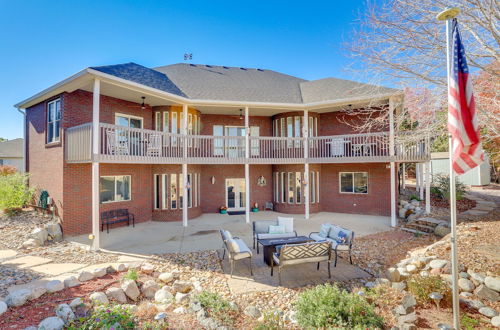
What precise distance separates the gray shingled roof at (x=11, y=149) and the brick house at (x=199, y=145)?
22964 millimetres

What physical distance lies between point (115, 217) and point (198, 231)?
416 cm

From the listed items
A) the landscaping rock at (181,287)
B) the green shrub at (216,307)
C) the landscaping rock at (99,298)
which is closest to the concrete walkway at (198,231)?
the landscaping rock at (181,287)

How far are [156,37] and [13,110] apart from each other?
8488mm

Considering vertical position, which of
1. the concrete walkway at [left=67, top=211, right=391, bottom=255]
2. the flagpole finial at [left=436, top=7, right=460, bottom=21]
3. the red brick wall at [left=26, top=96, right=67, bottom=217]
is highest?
the flagpole finial at [left=436, top=7, right=460, bottom=21]

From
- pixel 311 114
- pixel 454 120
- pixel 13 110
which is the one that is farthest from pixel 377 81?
pixel 13 110

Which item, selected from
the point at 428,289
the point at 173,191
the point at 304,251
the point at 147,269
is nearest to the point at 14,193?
the point at 173,191

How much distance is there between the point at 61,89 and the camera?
394 inches

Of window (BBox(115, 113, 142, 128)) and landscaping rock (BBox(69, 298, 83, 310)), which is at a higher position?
window (BBox(115, 113, 142, 128))

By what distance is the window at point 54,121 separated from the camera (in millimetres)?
10812

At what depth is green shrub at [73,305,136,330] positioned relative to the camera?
3863mm

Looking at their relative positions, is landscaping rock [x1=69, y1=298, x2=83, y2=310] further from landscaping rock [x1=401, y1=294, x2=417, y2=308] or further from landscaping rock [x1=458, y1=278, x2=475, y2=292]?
landscaping rock [x1=458, y1=278, x2=475, y2=292]

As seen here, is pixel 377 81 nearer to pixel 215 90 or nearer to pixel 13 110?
pixel 215 90

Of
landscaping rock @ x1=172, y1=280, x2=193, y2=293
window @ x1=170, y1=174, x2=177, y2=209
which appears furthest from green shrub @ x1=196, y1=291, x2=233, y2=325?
window @ x1=170, y1=174, x2=177, y2=209

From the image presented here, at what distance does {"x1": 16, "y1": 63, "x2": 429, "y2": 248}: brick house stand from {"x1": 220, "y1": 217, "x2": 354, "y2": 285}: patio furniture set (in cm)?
472
